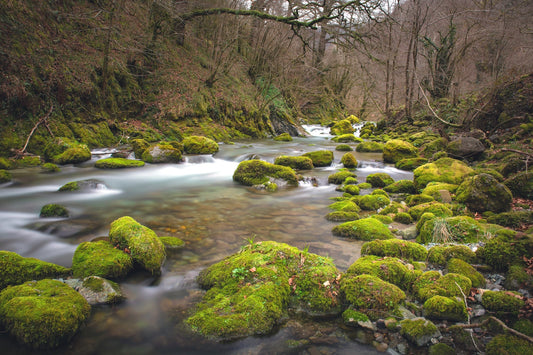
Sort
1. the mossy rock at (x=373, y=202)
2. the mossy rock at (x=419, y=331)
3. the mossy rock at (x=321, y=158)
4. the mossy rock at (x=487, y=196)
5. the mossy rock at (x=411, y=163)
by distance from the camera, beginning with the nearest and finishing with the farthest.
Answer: the mossy rock at (x=419, y=331), the mossy rock at (x=487, y=196), the mossy rock at (x=373, y=202), the mossy rock at (x=411, y=163), the mossy rock at (x=321, y=158)

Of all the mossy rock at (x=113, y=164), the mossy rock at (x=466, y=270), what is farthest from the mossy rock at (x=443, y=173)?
the mossy rock at (x=113, y=164)

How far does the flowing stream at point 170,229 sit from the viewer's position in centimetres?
299

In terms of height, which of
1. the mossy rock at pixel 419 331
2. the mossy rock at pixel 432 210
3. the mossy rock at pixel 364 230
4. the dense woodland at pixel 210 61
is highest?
the dense woodland at pixel 210 61

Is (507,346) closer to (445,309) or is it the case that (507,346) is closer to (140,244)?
(445,309)

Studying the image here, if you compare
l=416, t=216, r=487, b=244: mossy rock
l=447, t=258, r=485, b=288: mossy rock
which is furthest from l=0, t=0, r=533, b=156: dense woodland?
l=447, t=258, r=485, b=288: mossy rock

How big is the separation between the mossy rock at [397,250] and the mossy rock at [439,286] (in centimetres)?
78

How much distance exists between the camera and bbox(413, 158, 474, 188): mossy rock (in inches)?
336

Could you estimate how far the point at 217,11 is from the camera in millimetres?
17250

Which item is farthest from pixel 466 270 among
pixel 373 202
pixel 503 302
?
pixel 373 202

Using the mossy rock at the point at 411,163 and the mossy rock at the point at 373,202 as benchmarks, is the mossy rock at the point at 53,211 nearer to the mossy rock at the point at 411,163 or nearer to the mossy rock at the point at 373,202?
the mossy rock at the point at 373,202

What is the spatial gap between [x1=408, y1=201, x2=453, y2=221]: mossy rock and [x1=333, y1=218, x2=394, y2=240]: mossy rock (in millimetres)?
1288

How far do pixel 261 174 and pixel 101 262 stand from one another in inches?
262

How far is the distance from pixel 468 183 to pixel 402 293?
4669 millimetres

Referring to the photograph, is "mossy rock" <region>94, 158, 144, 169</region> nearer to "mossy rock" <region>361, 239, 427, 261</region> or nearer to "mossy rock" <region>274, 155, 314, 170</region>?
"mossy rock" <region>274, 155, 314, 170</region>
